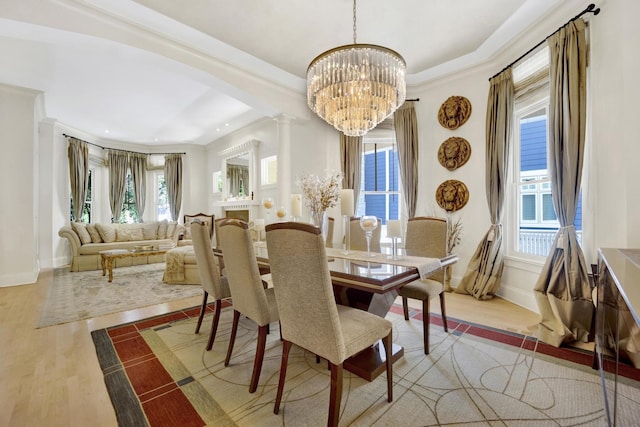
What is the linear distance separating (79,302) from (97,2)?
3232mm

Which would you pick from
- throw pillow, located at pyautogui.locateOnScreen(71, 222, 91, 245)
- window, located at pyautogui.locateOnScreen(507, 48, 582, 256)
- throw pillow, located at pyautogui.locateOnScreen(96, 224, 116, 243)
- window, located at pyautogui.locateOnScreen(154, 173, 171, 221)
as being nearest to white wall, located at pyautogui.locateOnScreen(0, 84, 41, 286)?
throw pillow, located at pyautogui.locateOnScreen(71, 222, 91, 245)

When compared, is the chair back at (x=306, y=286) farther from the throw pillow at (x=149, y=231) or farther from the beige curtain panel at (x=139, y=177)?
the beige curtain panel at (x=139, y=177)

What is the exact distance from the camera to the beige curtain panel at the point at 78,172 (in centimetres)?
611

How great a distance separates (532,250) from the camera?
3.20 meters

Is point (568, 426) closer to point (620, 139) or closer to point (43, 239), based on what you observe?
point (620, 139)

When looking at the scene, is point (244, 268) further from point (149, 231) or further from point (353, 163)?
point (149, 231)

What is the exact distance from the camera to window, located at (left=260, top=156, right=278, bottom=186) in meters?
5.73

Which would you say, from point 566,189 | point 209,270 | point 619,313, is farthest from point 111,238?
point 566,189

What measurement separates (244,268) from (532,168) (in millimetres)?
3418

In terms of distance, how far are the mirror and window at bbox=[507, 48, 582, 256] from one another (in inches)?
180

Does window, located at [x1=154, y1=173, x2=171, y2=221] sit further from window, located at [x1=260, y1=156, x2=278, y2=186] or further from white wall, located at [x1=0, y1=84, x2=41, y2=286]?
window, located at [x1=260, y1=156, x2=278, y2=186]

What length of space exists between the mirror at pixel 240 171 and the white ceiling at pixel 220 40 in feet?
4.70

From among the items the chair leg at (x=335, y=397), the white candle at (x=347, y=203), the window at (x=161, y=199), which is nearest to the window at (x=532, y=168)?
the white candle at (x=347, y=203)

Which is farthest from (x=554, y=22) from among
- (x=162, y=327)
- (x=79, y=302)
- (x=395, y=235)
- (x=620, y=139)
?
(x=79, y=302)
